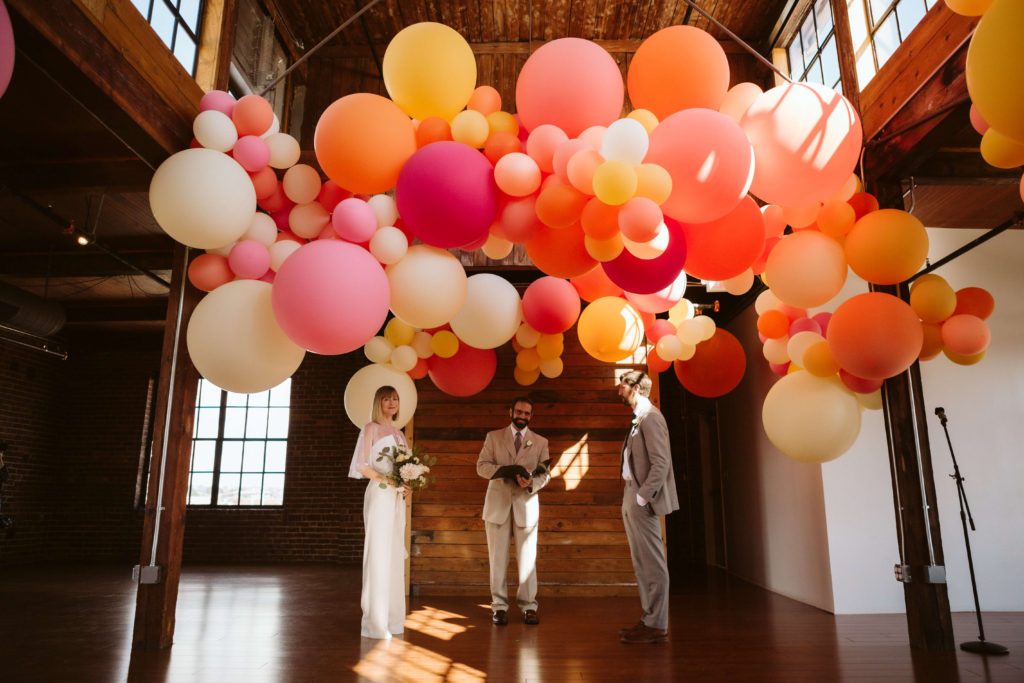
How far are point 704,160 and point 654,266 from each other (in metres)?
0.53

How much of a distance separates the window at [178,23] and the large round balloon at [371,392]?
2.26 metres

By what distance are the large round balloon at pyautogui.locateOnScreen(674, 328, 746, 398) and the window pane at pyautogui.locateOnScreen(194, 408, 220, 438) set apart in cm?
810

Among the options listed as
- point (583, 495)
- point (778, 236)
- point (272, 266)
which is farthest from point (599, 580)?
point (272, 266)

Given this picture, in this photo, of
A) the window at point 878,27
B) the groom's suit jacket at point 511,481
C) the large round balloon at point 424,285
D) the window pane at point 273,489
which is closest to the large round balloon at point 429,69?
the large round balloon at point 424,285

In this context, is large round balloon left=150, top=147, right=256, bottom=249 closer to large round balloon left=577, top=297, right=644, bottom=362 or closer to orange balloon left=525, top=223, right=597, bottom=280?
orange balloon left=525, top=223, right=597, bottom=280

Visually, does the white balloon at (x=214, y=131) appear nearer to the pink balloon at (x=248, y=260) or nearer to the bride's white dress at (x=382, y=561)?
the pink balloon at (x=248, y=260)

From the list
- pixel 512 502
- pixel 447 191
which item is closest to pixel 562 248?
pixel 447 191

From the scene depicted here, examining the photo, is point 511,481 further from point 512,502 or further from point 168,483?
point 168,483

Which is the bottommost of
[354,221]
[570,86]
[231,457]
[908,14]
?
[231,457]

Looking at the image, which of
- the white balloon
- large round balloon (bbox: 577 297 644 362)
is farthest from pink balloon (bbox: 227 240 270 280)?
large round balloon (bbox: 577 297 644 362)

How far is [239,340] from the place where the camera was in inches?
107

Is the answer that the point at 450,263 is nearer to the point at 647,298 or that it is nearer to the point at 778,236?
the point at 647,298

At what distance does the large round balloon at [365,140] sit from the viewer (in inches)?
109

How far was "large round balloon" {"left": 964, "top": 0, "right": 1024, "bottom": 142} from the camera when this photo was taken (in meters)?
1.70
